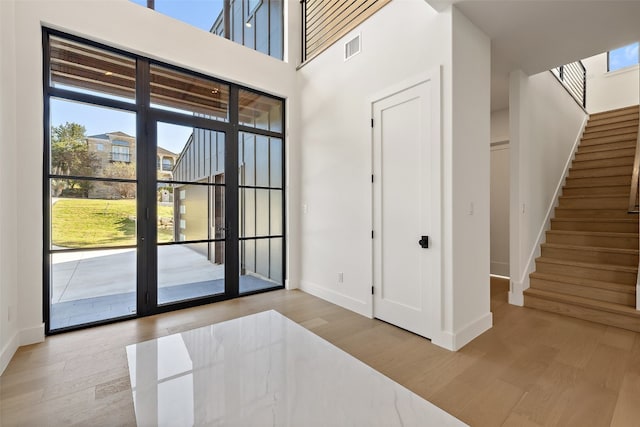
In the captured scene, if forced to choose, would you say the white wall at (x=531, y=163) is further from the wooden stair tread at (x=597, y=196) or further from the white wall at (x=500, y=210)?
the white wall at (x=500, y=210)

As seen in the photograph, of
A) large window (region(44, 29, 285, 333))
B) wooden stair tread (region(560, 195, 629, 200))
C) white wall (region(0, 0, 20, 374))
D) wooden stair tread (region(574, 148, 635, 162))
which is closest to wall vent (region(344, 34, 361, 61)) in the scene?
large window (region(44, 29, 285, 333))

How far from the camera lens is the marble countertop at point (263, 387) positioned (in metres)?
0.79

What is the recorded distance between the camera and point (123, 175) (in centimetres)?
316

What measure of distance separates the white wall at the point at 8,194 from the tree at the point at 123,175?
0.71 metres

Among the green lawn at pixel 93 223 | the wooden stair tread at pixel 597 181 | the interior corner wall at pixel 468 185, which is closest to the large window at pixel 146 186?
the green lawn at pixel 93 223

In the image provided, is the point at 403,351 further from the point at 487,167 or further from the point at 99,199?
the point at 99,199

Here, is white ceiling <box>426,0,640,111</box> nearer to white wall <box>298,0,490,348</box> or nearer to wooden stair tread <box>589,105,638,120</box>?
white wall <box>298,0,490,348</box>

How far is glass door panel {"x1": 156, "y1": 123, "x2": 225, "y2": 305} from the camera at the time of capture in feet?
11.2

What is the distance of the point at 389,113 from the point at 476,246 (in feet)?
5.23

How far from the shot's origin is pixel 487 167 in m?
2.98

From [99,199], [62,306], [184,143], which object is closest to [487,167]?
[184,143]

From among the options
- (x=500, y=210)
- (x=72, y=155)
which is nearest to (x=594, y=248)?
(x=500, y=210)

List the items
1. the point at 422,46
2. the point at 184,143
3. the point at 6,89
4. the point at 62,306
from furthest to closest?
1. the point at 184,143
2. the point at 62,306
3. the point at 422,46
4. the point at 6,89

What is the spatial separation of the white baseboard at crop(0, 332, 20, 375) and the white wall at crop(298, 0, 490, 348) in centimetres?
298
